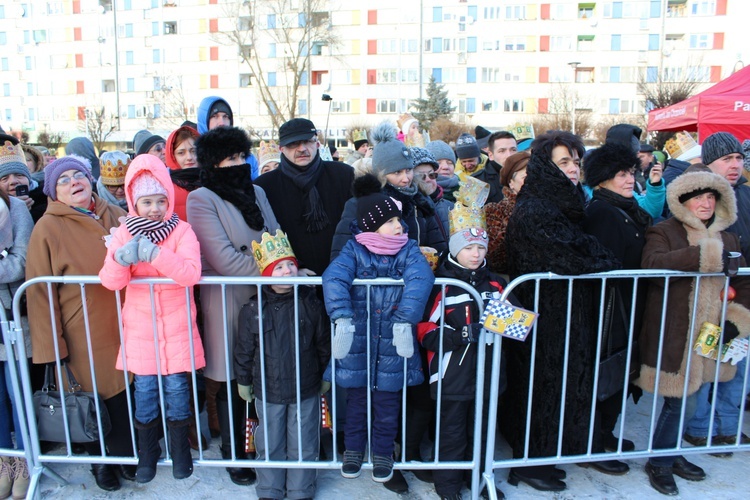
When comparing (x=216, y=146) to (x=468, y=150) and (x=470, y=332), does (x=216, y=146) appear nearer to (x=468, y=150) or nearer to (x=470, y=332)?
(x=470, y=332)

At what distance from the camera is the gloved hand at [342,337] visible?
2760 mm

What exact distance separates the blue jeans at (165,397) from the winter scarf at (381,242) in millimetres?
1400

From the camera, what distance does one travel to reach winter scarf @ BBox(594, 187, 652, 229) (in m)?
3.33

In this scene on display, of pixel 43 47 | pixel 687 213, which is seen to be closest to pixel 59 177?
pixel 687 213

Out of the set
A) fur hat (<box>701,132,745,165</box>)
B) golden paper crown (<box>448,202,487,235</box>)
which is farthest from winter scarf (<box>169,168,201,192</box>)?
fur hat (<box>701,132,745,165</box>)

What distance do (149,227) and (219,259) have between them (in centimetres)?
47

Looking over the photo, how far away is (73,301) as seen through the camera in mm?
3139

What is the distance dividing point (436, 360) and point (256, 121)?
4580 cm

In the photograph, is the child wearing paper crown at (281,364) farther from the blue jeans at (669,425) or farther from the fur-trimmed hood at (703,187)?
the fur-trimmed hood at (703,187)

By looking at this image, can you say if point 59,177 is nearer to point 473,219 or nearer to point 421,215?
point 421,215

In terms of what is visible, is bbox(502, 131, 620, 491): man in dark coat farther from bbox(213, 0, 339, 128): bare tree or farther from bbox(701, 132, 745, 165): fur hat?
bbox(213, 0, 339, 128): bare tree

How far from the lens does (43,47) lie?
164 ft

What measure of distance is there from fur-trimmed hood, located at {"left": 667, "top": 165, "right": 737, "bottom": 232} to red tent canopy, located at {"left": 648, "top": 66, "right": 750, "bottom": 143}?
5.05 metres

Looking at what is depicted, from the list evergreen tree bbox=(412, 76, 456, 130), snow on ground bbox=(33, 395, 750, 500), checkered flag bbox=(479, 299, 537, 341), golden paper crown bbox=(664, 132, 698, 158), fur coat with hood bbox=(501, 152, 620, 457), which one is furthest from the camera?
evergreen tree bbox=(412, 76, 456, 130)
